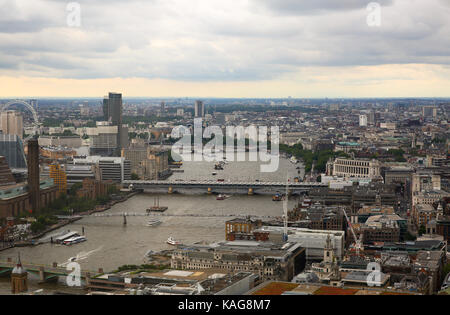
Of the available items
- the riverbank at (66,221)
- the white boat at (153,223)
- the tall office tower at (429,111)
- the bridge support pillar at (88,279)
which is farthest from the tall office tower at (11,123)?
the tall office tower at (429,111)

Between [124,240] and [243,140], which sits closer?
[124,240]

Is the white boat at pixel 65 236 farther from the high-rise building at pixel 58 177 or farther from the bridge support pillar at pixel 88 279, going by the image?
the high-rise building at pixel 58 177

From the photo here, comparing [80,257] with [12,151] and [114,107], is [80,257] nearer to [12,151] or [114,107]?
[12,151]

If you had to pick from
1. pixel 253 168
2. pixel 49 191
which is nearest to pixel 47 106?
pixel 253 168

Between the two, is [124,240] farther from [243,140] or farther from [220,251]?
[243,140]

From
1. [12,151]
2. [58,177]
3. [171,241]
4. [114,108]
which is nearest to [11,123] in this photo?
[12,151]
